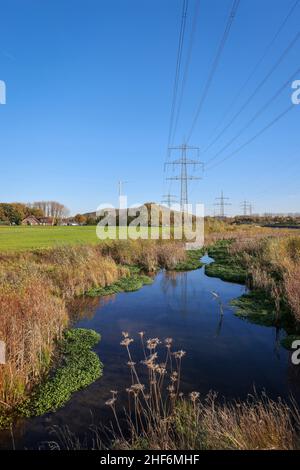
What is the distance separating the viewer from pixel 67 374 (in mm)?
7156

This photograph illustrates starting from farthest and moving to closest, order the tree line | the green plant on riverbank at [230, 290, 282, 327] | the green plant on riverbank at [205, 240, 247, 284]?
the tree line, the green plant on riverbank at [205, 240, 247, 284], the green plant on riverbank at [230, 290, 282, 327]

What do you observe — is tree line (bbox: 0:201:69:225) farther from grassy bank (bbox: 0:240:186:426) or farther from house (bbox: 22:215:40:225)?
grassy bank (bbox: 0:240:186:426)

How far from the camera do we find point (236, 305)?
12648 mm

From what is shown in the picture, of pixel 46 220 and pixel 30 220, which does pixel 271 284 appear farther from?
pixel 46 220

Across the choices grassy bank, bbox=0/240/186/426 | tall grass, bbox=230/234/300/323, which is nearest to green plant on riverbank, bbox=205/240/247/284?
tall grass, bbox=230/234/300/323

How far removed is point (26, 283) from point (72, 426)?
607 centimetres

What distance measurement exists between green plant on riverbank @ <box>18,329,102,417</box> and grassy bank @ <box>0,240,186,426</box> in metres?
0.18

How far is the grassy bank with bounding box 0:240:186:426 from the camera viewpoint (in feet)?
20.9

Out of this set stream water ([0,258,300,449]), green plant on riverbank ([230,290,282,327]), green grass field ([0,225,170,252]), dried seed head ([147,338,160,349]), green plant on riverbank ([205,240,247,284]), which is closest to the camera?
dried seed head ([147,338,160,349])

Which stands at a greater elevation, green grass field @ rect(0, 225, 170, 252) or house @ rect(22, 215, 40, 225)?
house @ rect(22, 215, 40, 225)

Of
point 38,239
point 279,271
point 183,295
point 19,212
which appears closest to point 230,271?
point 279,271

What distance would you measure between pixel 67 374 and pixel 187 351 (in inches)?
122
